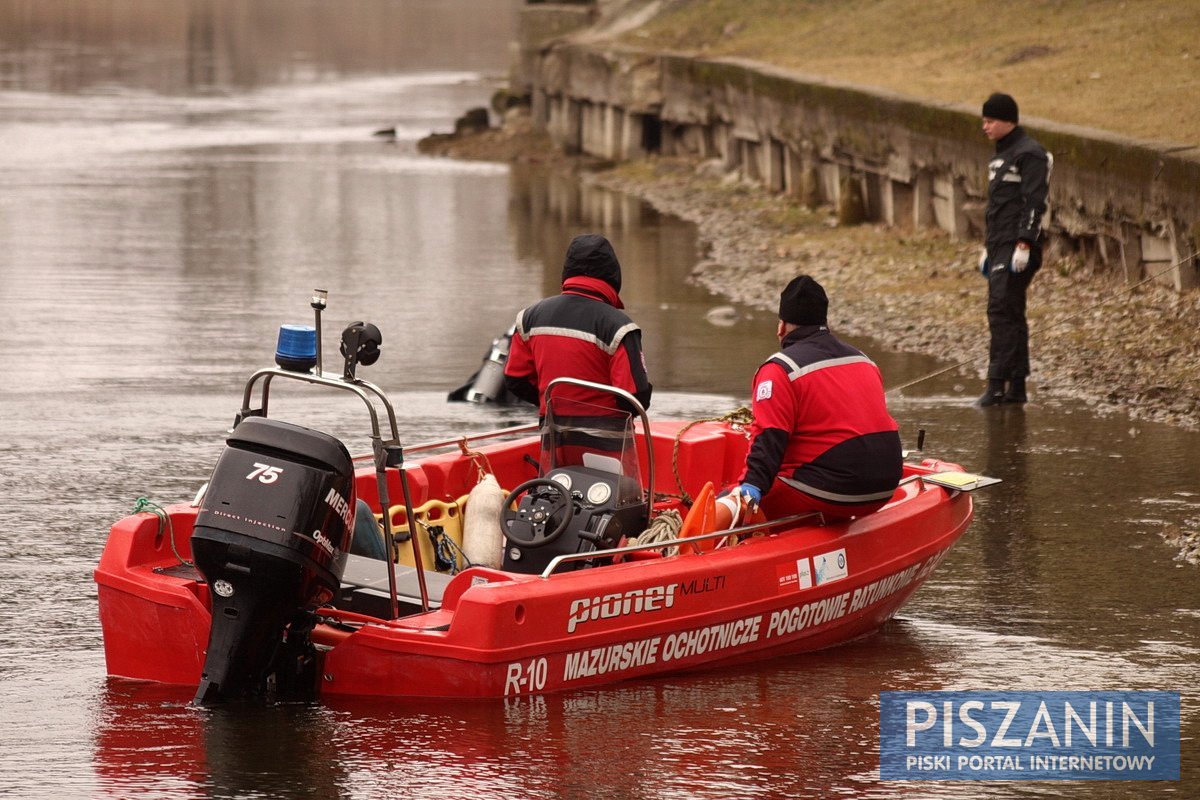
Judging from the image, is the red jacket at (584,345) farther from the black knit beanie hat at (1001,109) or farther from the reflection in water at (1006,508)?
the black knit beanie hat at (1001,109)

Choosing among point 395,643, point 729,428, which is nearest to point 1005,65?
point 729,428

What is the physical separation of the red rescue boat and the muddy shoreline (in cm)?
471

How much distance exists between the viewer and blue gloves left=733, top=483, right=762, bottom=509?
7.46 m

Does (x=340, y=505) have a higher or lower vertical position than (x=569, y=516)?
higher

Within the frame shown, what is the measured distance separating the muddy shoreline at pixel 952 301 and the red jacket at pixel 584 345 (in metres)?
5.21

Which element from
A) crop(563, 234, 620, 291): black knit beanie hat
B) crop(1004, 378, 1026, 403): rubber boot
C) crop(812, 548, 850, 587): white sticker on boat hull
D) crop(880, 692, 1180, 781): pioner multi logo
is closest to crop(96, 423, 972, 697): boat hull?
crop(812, 548, 850, 587): white sticker on boat hull

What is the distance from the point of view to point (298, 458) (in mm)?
6660

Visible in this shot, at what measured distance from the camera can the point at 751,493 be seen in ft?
24.5

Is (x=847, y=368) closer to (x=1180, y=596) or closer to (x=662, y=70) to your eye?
(x=1180, y=596)

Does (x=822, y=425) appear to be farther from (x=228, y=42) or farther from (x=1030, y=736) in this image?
(x=228, y=42)

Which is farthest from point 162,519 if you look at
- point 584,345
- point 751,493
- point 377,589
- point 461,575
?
point 751,493

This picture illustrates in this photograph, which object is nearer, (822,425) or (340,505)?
(340,505)

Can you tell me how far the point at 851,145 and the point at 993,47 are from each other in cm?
539

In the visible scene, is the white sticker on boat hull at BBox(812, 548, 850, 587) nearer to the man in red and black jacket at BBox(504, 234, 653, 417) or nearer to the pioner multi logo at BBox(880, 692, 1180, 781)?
the pioner multi logo at BBox(880, 692, 1180, 781)
